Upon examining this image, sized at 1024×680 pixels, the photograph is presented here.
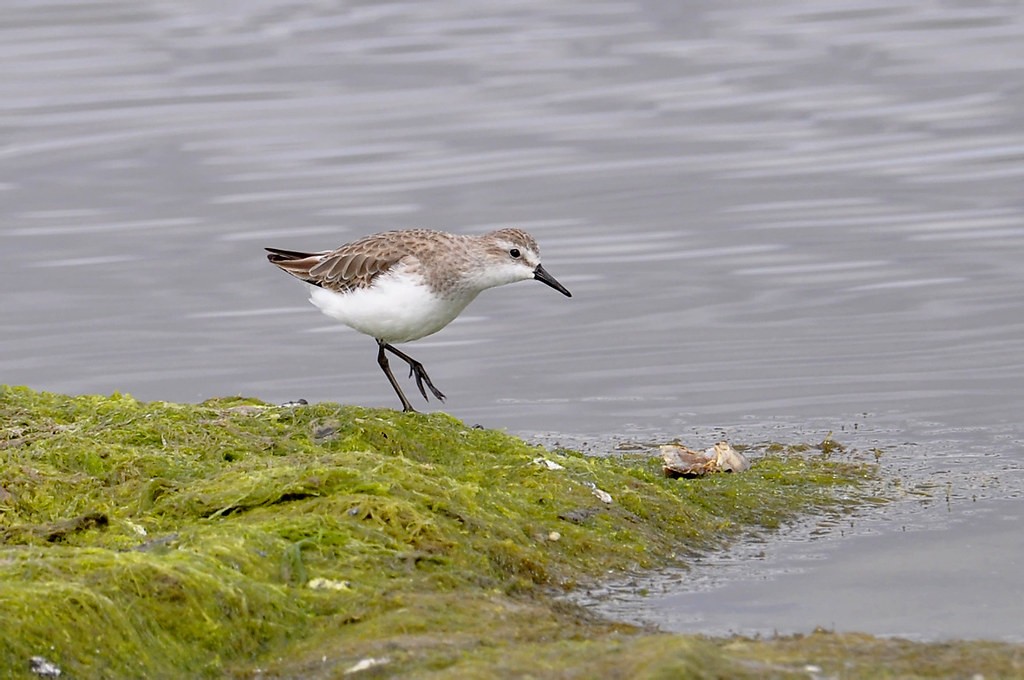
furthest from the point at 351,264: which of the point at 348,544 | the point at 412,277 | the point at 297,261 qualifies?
the point at 348,544

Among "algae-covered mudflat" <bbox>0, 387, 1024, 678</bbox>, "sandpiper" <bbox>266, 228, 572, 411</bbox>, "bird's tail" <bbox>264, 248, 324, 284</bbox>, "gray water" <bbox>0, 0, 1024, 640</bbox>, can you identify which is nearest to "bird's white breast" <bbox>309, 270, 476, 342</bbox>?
"sandpiper" <bbox>266, 228, 572, 411</bbox>

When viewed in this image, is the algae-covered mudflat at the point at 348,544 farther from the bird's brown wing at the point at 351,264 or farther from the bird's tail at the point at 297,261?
the bird's tail at the point at 297,261

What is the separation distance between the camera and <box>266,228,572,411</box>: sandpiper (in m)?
9.25

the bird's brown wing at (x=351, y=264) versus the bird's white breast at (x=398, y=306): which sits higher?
the bird's brown wing at (x=351, y=264)

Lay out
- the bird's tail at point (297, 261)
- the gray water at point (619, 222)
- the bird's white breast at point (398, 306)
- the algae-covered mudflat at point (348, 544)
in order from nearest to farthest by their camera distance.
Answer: the algae-covered mudflat at point (348, 544) < the bird's white breast at point (398, 306) < the gray water at point (619, 222) < the bird's tail at point (297, 261)

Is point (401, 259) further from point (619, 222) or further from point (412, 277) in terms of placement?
point (619, 222)

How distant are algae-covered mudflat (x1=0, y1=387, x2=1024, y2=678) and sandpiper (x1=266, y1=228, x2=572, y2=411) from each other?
3.20 ft

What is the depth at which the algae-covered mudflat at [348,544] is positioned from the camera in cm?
538

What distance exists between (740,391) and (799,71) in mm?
8776

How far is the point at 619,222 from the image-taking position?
15.8m

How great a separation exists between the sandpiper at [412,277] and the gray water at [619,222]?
1.61 metres

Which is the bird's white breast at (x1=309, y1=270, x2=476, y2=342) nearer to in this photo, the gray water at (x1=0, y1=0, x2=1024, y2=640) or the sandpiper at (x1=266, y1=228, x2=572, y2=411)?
the sandpiper at (x1=266, y1=228, x2=572, y2=411)

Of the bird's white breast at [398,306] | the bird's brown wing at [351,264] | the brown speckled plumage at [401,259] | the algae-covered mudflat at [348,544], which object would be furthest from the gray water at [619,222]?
the bird's brown wing at [351,264]

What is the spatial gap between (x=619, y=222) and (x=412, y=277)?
682cm
